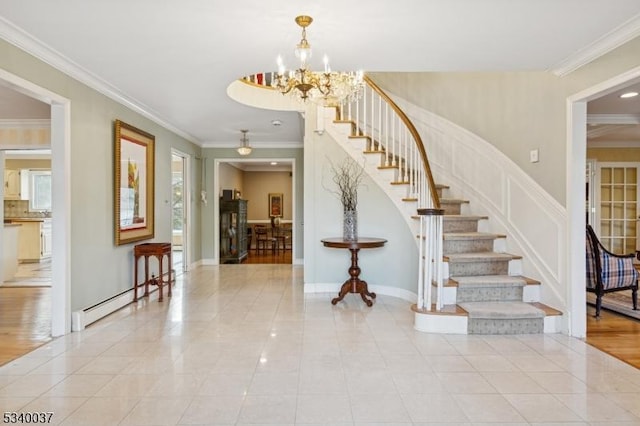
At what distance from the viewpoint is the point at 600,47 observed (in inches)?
126

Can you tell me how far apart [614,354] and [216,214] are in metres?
6.83

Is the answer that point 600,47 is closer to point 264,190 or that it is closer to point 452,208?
point 452,208

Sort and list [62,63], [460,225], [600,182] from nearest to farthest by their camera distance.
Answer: [62,63] < [460,225] < [600,182]

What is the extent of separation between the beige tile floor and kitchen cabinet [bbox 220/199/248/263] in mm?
4327

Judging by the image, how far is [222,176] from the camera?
9.47m

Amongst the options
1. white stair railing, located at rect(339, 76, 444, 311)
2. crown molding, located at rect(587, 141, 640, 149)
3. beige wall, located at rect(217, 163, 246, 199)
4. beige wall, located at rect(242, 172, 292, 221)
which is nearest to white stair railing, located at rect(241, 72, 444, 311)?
white stair railing, located at rect(339, 76, 444, 311)

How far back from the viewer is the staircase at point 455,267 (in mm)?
3734

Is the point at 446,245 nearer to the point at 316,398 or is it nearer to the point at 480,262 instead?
the point at 480,262

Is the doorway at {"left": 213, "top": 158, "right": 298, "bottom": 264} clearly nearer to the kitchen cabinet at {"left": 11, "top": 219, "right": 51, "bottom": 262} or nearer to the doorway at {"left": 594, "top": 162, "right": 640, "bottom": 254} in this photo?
the kitchen cabinet at {"left": 11, "top": 219, "right": 51, "bottom": 262}

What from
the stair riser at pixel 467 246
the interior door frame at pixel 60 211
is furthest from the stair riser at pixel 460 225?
the interior door frame at pixel 60 211

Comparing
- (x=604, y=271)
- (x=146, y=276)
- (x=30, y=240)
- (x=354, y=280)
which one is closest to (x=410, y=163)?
(x=354, y=280)

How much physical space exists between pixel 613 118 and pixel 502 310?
346 cm

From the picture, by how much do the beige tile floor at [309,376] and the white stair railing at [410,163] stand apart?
0.55m

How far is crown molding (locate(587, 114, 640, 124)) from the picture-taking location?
5.38 m
